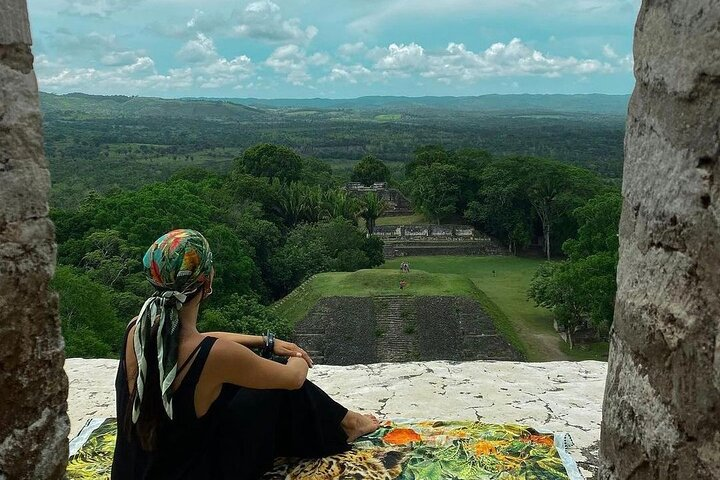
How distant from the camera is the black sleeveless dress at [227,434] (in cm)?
252

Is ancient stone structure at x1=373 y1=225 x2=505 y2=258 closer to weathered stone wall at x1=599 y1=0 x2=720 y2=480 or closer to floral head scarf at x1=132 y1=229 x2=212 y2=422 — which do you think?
floral head scarf at x1=132 y1=229 x2=212 y2=422

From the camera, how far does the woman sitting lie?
245 centimetres

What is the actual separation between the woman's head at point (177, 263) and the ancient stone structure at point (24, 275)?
1.07ft

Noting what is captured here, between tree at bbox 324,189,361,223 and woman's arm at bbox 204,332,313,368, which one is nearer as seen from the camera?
woman's arm at bbox 204,332,313,368

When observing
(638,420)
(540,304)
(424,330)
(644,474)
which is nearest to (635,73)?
(638,420)

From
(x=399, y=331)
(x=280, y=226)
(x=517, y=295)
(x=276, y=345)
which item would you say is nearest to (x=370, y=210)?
(x=280, y=226)

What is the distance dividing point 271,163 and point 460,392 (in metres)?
34.5

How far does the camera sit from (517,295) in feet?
90.1

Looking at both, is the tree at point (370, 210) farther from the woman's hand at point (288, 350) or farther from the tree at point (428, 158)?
the woman's hand at point (288, 350)

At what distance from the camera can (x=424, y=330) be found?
66.2ft

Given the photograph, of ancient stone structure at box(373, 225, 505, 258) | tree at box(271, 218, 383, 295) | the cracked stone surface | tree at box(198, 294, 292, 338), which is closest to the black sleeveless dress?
the cracked stone surface

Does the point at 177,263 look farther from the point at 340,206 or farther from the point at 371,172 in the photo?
the point at 371,172

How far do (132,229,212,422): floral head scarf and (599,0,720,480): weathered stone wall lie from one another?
1417 millimetres

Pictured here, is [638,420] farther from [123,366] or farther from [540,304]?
[540,304]
